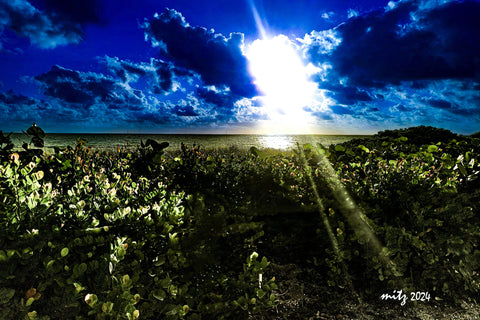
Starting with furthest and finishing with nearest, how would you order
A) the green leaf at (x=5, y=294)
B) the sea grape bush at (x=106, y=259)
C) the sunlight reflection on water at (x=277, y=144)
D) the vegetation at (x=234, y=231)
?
1. the sunlight reflection on water at (x=277, y=144)
2. the vegetation at (x=234, y=231)
3. the sea grape bush at (x=106, y=259)
4. the green leaf at (x=5, y=294)

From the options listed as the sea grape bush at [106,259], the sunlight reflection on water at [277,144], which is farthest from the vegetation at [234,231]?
the sunlight reflection on water at [277,144]

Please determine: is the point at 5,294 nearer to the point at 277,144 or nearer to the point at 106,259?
the point at 106,259

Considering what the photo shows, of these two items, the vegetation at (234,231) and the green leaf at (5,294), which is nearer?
the green leaf at (5,294)

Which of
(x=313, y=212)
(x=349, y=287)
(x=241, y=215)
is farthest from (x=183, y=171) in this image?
(x=349, y=287)

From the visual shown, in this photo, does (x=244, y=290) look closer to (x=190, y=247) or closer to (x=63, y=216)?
(x=190, y=247)

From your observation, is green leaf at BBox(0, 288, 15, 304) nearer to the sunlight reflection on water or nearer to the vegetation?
the vegetation

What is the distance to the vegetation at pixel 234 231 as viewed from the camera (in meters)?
1.71

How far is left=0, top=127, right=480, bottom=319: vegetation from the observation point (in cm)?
171

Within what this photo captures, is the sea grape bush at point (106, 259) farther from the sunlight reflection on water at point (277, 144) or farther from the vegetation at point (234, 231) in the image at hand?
the sunlight reflection on water at point (277, 144)

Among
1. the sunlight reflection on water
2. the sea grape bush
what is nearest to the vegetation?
the sea grape bush

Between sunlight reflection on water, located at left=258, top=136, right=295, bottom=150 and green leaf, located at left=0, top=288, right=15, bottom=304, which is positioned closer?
green leaf, located at left=0, top=288, right=15, bottom=304

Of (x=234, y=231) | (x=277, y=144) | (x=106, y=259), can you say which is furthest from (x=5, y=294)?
(x=277, y=144)

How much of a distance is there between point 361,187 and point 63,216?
262 centimetres

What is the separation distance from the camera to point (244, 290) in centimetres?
222
